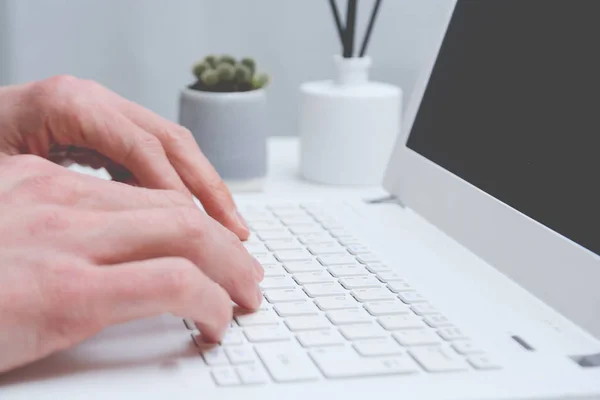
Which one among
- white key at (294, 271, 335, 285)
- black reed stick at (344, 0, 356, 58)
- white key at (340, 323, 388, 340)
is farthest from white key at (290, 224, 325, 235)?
black reed stick at (344, 0, 356, 58)

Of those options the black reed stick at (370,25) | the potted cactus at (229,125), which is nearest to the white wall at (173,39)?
the black reed stick at (370,25)

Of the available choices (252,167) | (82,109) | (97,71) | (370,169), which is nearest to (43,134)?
(82,109)

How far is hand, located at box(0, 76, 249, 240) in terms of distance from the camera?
65 centimetres

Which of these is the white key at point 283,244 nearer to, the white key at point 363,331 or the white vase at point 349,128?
the white key at point 363,331

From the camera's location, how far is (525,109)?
0.57 m

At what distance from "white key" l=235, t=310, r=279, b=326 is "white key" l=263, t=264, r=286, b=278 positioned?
0.07 m

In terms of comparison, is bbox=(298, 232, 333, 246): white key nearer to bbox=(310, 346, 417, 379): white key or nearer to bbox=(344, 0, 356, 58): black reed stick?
bbox=(310, 346, 417, 379): white key

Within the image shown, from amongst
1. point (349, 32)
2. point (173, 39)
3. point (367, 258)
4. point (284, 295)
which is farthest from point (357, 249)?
point (173, 39)

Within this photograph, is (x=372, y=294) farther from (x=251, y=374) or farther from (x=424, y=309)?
(x=251, y=374)

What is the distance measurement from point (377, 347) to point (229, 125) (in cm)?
47

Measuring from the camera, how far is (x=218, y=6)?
1.26 metres

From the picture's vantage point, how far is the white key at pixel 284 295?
19.1 inches

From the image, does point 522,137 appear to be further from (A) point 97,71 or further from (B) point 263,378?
(A) point 97,71

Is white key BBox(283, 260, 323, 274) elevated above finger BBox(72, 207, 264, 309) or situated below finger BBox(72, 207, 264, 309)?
below
